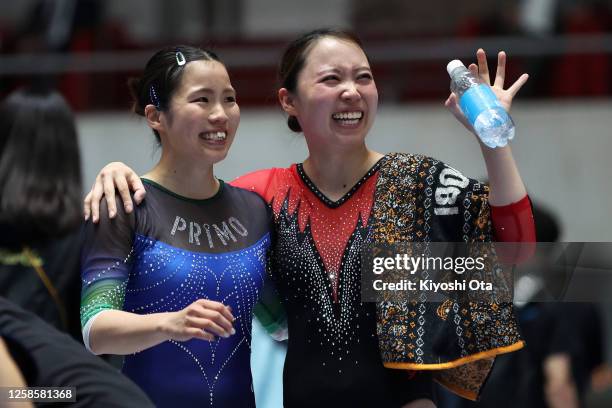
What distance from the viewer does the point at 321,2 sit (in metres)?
8.89

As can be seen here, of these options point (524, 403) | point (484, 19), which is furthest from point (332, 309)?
point (484, 19)

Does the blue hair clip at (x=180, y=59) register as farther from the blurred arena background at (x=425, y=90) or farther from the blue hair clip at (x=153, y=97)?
the blurred arena background at (x=425, y=90)

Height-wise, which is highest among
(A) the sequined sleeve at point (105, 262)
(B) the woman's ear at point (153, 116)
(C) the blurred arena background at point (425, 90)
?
(C) the blurred arena background at point (425, 90)

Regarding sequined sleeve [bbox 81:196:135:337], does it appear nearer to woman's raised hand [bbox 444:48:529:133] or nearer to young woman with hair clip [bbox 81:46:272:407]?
young woman with hair clip [bbox 81:46:272:407]

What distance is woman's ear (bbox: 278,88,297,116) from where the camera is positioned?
2.60m

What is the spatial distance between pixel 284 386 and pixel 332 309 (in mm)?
216

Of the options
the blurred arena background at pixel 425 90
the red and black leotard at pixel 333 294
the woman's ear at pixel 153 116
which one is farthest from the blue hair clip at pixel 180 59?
the blurred arena background at pixel 425 90

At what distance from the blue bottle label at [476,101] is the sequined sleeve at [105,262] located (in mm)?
740

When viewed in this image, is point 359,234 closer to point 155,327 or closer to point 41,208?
point 155,327

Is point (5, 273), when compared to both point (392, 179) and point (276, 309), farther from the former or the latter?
point (392, 179)

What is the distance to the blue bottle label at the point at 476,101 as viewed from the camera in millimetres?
2256

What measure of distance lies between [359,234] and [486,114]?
43 cm

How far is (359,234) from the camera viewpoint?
2.49 metres

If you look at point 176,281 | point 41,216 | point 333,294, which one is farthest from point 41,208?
point 333,294
